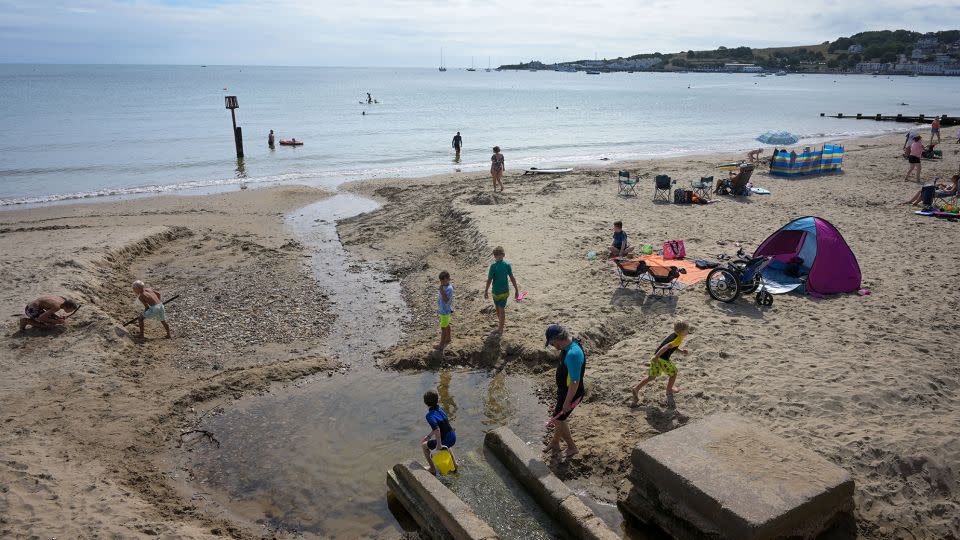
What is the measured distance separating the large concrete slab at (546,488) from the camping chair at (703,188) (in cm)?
1458

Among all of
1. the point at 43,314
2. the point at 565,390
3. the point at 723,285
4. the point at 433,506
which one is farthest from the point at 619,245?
the point at 43,314

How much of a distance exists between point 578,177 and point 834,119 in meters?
48.3

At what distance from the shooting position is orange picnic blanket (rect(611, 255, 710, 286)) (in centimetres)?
1165

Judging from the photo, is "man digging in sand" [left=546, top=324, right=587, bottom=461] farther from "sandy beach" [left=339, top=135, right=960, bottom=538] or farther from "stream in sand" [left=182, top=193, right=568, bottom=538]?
"stream in sand" [left=182, top=193, right=568, bottom=538]

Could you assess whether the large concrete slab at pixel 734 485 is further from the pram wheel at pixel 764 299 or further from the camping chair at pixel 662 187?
the camping chair at pixel 662 187

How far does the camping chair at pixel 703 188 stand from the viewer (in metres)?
19.5

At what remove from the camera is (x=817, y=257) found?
36.1 feet

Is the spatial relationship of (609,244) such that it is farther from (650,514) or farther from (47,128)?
(47,128)

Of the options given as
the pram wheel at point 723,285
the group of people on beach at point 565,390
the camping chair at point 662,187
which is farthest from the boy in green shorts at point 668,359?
the camping chair at point 662,187

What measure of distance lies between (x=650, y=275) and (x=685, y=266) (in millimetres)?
1763

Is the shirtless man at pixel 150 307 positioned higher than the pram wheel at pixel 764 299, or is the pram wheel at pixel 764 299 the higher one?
the pram wheel at pixel 764 299

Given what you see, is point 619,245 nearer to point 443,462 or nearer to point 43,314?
point 443,462

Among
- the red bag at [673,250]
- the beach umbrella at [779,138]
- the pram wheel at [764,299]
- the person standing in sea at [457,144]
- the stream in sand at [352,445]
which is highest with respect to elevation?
the beach umbrella at [779,138]

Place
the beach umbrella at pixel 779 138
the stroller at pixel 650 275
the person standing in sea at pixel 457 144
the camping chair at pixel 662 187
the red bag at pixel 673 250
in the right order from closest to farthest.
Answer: the stroller at pixel 650 275
the red bag at pixel 673 250
the camping chair at pixel 662 187
the beach umbrella at pixel 779 138
the person standing in sea at pixel 457 144
